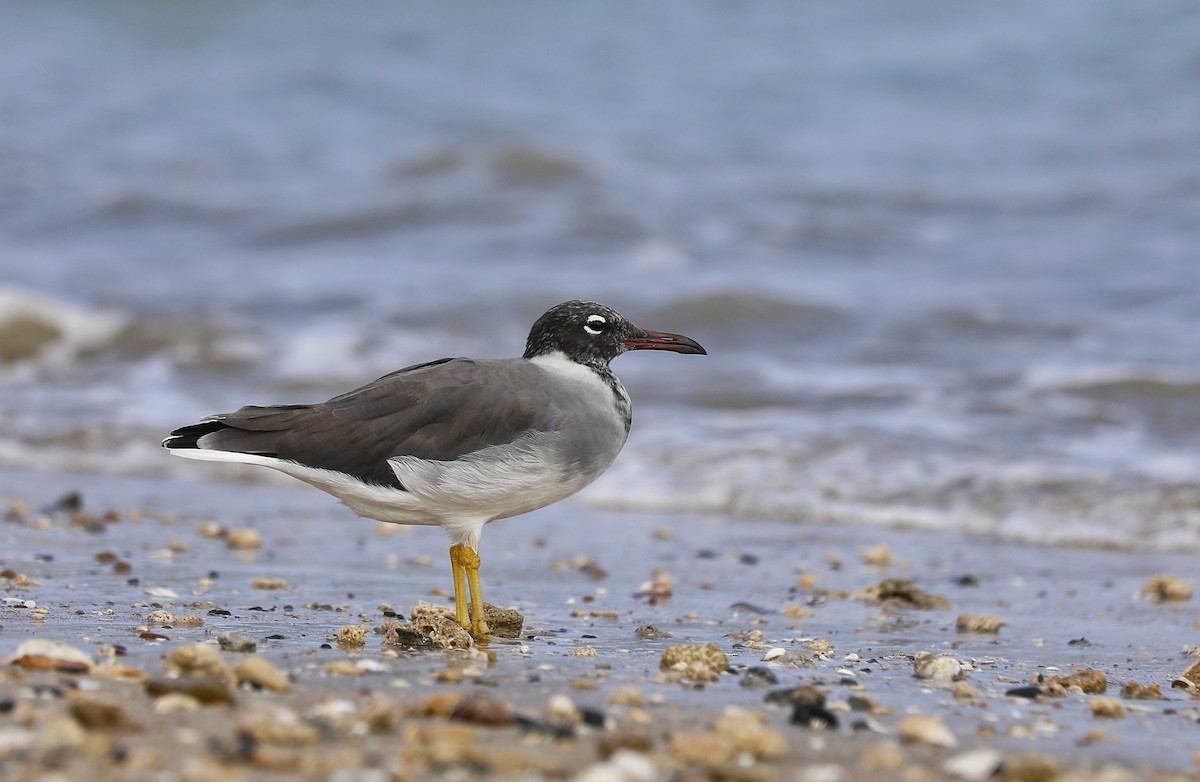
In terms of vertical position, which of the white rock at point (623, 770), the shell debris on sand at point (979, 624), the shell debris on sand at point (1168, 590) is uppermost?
the shell debris on sand at point (1168, 590)

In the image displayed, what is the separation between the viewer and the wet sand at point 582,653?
3.50 m

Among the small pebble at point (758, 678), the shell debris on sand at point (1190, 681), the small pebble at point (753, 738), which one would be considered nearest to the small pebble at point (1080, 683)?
the shell debris on sand at point (1190, 681)

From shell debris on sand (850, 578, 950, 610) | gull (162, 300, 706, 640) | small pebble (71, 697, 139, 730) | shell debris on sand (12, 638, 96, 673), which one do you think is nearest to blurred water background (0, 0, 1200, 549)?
shell debris on sand (850, 578, 950, 610)

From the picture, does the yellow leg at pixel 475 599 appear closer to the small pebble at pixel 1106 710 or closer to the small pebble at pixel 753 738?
the small pebble at pixel 753 738

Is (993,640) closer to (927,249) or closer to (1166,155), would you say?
(927,249)

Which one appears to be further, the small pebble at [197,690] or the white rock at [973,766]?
the small pebble at [197,690]

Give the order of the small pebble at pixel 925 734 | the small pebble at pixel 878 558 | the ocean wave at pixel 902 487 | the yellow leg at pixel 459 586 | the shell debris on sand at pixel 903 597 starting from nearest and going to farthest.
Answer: the small pebble at pixel 925 734, the yellow leg at pixel 459 586, the shell debris on sand at pixel 903 597, the small pebble at pixel 878 558, the ocean wave at pixel 902 487

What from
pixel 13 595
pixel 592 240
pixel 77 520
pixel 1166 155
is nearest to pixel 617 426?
pixel 13 595

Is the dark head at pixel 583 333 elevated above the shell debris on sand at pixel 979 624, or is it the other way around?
the dark head at pixel 583 333

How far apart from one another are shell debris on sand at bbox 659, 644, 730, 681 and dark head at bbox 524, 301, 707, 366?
153cm

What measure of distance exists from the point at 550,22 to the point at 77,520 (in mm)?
21114

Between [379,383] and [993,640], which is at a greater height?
[379,383]

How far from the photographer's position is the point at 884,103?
22375mm

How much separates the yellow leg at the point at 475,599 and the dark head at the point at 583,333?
925mm
